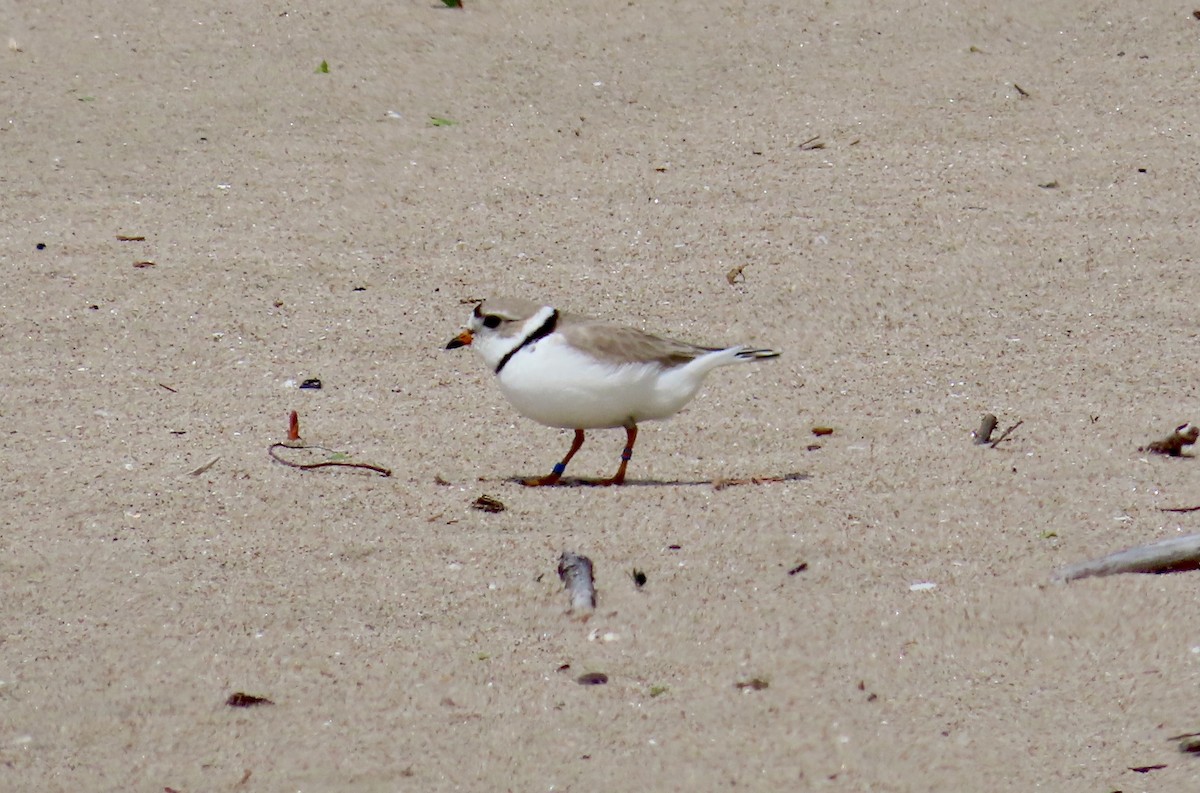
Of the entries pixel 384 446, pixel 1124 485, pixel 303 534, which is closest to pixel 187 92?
pixel 384 446

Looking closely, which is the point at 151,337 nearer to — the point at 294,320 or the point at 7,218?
the point at 294,320

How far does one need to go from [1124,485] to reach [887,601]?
1.30 m

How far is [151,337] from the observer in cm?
729

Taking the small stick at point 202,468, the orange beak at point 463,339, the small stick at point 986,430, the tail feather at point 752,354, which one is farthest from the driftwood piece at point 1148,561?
the small stick at point 202,468

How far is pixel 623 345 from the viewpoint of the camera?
5590 millimetres

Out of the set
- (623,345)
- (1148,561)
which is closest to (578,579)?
(623,345)

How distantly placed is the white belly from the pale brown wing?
1.1 inches

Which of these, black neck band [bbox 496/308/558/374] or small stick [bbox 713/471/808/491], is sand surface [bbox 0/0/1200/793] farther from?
black neck band [bbox 496/308/558/374]

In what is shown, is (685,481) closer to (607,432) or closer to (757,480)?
(757,480)

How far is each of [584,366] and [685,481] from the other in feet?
1.92

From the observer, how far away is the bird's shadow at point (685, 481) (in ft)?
18.4

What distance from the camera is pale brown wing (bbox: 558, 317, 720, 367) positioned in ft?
18.2

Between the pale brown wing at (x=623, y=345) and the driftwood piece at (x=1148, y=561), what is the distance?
5.07 feet

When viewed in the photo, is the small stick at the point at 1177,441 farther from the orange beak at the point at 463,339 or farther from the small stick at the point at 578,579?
the orange beak at the point at 463,339
